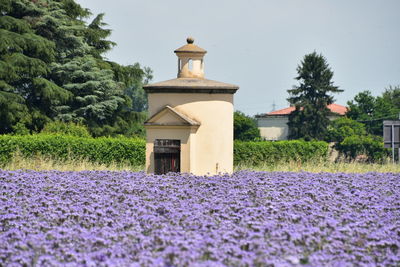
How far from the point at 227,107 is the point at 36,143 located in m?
10.5

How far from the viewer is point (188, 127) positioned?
1381 centimetres

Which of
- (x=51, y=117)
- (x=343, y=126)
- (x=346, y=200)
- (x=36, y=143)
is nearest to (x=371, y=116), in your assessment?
(x=343, y=126)

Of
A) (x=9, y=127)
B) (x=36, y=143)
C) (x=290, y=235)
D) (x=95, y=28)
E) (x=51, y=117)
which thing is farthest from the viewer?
(x=95, y=28)

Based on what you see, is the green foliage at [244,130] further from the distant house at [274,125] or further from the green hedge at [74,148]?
the green hedge at [74,148]

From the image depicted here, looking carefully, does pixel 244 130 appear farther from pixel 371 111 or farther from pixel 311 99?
pixel 371 111

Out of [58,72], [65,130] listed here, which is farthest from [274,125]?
[65,130]

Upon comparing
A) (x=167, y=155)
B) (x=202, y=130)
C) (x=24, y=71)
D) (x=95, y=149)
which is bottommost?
(x=167, y=155)

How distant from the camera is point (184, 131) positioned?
13883mm

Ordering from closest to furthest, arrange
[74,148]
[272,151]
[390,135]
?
[390,135]
[74,148]
[272,151]

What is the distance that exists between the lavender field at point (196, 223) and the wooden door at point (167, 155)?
3466mm

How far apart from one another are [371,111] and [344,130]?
8075 mm

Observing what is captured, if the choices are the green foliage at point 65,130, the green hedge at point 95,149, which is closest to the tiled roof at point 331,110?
the green hedge at point 95,149

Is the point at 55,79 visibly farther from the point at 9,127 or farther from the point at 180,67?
the point at 180,67

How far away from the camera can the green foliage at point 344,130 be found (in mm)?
55062
